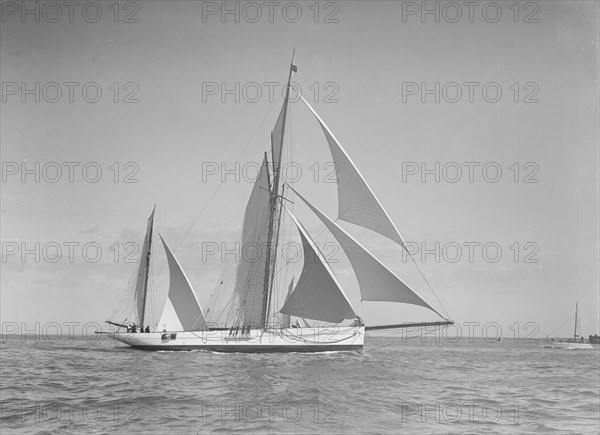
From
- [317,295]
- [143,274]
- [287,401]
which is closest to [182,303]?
[143,274]

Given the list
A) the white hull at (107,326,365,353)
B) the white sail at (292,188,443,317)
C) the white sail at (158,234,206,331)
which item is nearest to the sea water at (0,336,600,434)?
the white sail at (292,188,443,317)

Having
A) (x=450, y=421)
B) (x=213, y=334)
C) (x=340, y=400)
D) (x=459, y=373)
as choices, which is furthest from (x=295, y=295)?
(x=450, y=421)

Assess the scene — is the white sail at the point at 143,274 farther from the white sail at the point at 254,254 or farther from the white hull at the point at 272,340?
the white sail at the point at 254,254

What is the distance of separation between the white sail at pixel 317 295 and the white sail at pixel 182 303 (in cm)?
1079

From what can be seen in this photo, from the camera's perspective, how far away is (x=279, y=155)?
140ft

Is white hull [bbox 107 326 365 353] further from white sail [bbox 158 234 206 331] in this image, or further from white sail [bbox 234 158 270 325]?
white sail [bbox 158 234 206 331]

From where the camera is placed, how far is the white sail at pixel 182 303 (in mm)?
45812

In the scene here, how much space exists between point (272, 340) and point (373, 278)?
8.72 meters

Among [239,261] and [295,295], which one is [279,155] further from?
[295,295]

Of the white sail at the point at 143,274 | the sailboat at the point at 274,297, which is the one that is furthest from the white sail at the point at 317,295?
the white sail at the point at 143,274

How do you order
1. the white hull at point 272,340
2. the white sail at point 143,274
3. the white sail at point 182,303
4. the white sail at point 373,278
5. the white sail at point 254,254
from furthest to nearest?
the white sail at point 143,274
the white sail at point 182,303
the white sail at point 254,254
the white hull at point 272,340
the white sail at point 373,278

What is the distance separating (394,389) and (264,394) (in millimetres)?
4370

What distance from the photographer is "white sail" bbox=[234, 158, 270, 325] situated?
1642 inches

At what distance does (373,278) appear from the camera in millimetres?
35750
